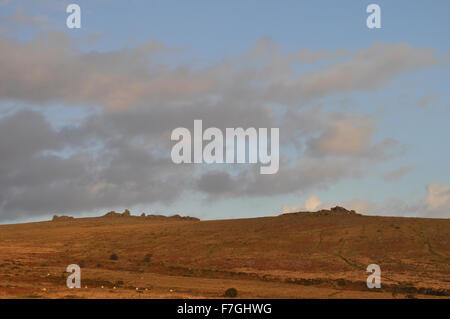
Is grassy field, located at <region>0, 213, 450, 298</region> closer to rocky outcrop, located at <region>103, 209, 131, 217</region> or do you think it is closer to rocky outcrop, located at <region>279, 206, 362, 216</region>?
rocky outcrop, located at <region>279, 206, 362, 216</region>

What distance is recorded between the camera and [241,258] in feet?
221

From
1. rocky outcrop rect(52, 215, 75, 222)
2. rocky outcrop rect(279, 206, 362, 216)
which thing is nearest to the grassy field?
rocky outcrop rect(279, 206, 362, 216)

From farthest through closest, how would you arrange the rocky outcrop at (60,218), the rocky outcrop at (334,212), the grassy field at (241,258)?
the rocky outcrop at (60,218)
the rocky outcrop at (334,212)
the grassy field at (241,258)

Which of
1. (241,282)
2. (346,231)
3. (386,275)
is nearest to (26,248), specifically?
(241,282)

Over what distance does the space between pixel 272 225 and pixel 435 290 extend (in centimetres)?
3884

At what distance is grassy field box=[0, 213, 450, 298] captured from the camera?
4812 centimetres

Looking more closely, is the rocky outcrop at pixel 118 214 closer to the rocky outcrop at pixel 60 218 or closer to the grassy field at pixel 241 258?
the rocky outcrop at pixel 60 218

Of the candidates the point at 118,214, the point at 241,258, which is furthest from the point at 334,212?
the point at 118,214

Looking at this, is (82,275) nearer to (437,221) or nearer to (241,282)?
(241,282)

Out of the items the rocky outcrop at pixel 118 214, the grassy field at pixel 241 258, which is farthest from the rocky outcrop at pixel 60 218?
the grassy field at pixel 241 258

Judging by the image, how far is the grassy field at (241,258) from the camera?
48.1m

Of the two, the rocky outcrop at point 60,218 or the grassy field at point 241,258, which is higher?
the rocky outcrop at point 60,218
